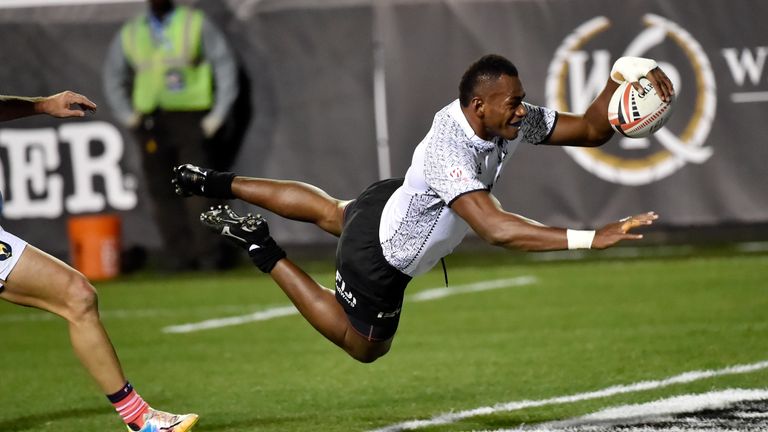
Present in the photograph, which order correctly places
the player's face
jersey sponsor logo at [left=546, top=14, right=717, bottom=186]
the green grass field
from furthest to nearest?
jersey sponsor logo at [left=546, top=14, right=717, bottom=186] → the green grass field → the player's face

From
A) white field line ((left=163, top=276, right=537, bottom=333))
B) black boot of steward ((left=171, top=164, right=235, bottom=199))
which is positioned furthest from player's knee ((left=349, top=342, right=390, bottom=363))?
white field line ((left=163, top=276, right=537, bottom=333))

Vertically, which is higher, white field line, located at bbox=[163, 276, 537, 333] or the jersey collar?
the jersey collar

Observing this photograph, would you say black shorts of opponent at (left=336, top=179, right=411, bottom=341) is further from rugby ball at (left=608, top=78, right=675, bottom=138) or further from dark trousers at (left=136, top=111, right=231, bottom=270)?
dark trousers at (left=136, top=111, right=231, bottom=270)

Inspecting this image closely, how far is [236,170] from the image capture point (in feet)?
49.4

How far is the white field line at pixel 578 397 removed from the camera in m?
7.39

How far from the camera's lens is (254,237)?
26.3ft

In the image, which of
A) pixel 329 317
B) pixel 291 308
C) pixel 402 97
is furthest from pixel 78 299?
pixel 402 97

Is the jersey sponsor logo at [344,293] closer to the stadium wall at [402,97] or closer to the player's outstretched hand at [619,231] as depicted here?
the player's outstretched hand at [619,231]

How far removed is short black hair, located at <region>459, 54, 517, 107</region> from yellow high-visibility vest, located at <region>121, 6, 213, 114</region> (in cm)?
807

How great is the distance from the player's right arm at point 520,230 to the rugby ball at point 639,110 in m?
0.94

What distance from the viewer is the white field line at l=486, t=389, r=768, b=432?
23.2 ft

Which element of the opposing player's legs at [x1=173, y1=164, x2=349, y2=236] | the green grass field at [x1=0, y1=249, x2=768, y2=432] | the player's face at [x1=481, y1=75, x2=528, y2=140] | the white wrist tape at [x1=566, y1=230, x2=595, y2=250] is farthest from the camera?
the opposing player's legs at [x1=173, y1=164, x2=349, y2=236]

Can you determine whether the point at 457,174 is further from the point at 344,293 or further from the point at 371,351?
the point at 371,351

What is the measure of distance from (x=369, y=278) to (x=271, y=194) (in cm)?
105
